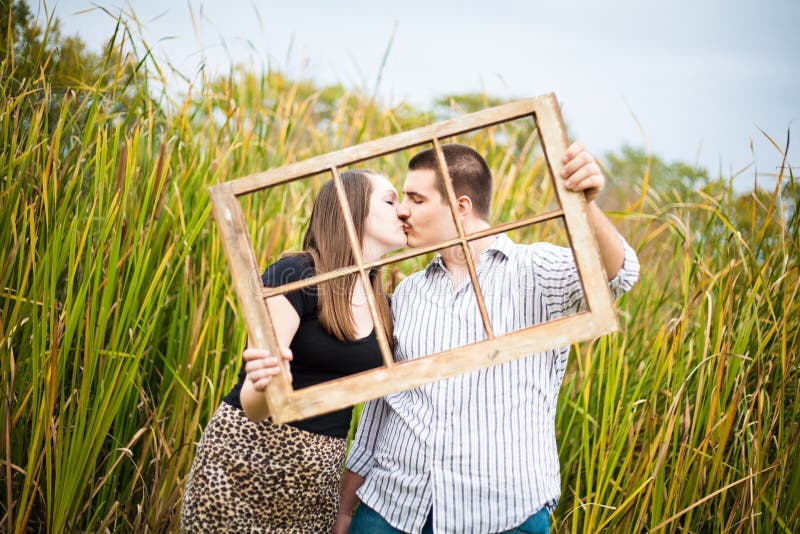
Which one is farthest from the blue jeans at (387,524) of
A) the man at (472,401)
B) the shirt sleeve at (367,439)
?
the shirt sleeve at (367,439)

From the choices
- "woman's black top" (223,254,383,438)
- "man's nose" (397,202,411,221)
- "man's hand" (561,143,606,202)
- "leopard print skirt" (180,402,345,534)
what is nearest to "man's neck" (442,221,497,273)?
"man's nose" (397,202,411,221)

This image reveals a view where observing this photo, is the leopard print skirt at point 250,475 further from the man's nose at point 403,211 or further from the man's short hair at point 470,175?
the man's short hair at point 470,175

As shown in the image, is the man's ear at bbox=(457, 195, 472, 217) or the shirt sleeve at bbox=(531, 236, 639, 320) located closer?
the shirt sleeve at bbox=(531, 236, 639, 320)

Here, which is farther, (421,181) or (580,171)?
(421,181)

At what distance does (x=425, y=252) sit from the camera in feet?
4.58

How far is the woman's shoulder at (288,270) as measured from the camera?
1577 mm

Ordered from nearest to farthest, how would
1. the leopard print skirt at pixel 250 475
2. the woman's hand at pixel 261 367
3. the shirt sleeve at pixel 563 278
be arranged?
the woman's hand at pixel 261 367
the shirt sleeve at pixel 563 278
the leopard print skirt at pixel 250 475

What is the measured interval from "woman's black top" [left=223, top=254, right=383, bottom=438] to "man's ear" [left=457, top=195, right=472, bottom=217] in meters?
0.46

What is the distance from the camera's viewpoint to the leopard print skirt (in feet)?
5.43

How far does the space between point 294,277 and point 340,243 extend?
195mm

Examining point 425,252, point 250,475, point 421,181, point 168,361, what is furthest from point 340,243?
point 168,361

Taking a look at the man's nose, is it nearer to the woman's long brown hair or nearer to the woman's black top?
the woman's long brown hair

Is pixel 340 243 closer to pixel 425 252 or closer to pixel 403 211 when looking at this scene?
pixel 403 211

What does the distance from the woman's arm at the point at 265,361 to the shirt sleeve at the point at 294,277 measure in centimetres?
3
